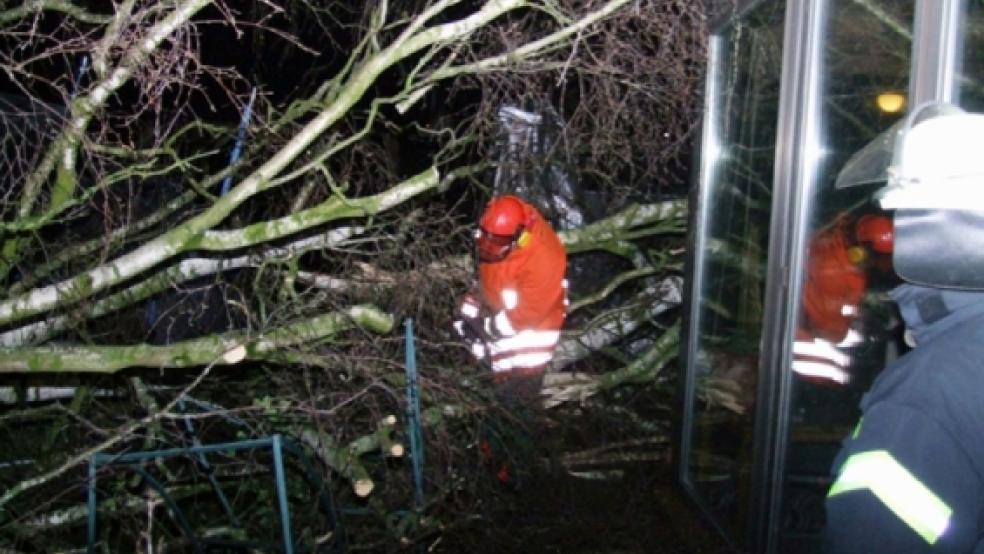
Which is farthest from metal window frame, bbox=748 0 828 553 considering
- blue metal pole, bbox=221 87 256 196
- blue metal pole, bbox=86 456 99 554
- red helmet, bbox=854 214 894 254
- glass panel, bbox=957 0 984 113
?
blue metal pole, bbox=86 456 99 554

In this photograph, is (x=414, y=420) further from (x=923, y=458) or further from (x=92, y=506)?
(x=923, y=458)

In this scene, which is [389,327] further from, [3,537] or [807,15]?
[807,15]

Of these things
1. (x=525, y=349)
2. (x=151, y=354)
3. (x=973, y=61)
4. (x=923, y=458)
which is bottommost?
(x=525, y=349)

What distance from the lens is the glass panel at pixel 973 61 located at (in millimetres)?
2492

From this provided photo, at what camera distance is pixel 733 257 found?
4.23 metres

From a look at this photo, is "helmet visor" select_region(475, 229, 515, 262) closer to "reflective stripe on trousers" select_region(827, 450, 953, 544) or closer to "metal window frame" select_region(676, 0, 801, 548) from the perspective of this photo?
"metal window frame" select_region(676, 0, 801, 548)

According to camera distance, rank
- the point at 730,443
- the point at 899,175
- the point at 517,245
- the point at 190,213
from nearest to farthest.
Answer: the point at 899,175
the point at 730,443
the point at 190,213
the point at 517,245

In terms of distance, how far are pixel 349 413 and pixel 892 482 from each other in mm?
2742

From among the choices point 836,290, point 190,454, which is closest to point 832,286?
point 836,290

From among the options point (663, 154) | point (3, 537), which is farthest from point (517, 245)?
point (3, 537)

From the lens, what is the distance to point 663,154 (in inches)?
185

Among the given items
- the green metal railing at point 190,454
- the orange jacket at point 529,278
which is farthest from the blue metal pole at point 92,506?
the orange jacket at point 529,278

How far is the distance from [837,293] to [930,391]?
2.36m

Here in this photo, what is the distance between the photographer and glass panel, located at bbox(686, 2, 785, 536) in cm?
384
